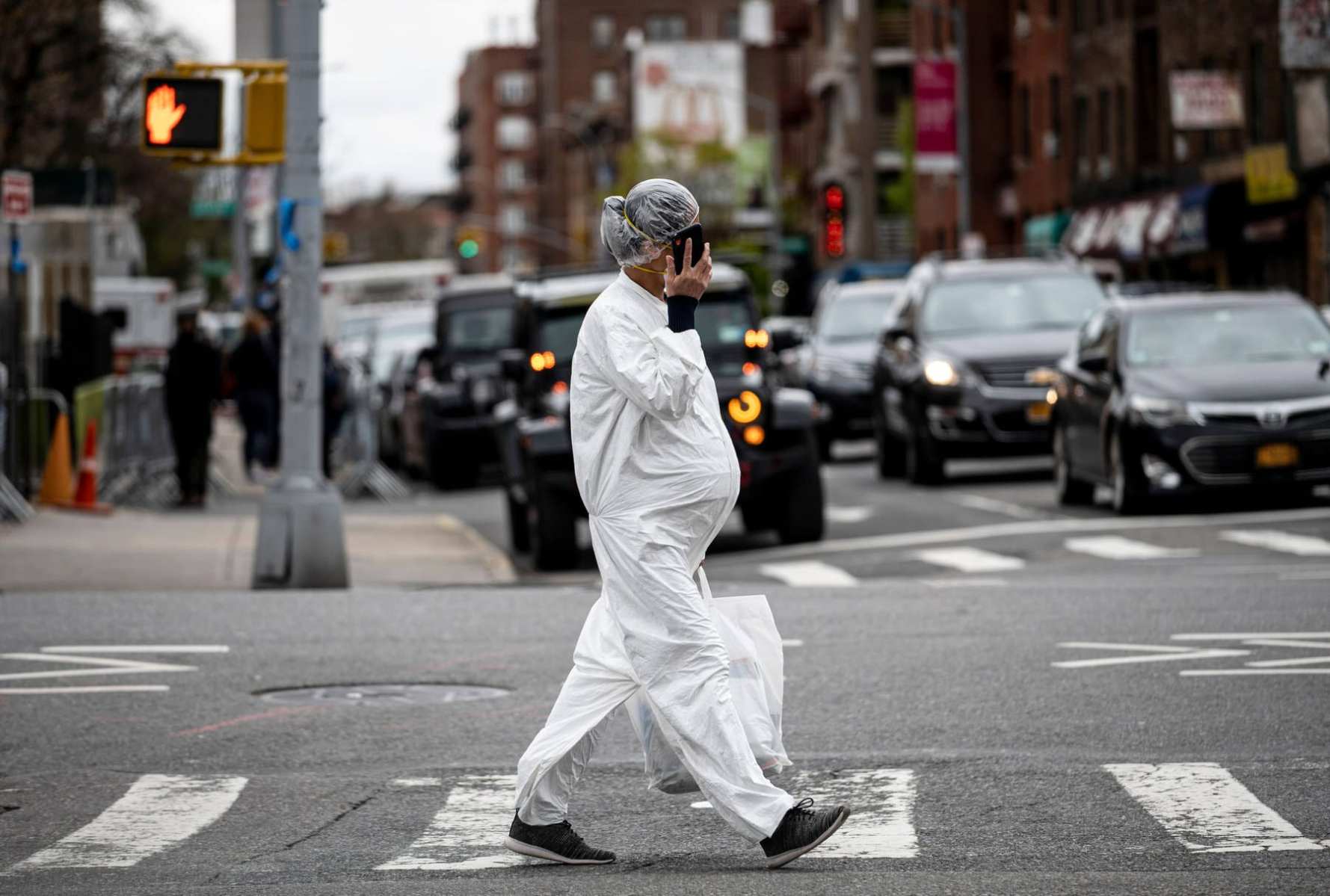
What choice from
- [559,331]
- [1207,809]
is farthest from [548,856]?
[559,331]

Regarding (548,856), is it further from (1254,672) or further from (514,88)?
(514,88)

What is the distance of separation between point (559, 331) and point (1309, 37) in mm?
9157

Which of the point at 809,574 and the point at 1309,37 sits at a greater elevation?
the point at 1309,37

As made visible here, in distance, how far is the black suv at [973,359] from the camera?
954 inches

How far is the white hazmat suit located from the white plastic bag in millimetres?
127

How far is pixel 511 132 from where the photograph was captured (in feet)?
600

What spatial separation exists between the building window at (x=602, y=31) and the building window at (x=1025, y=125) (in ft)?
290

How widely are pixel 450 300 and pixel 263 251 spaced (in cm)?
2472

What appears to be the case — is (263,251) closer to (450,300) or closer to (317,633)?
(450,300)

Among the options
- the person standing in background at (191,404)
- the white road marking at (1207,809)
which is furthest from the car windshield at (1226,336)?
the white road marking at (1207,809)

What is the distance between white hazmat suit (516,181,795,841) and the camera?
679 cm

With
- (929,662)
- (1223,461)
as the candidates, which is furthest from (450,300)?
(929,662)

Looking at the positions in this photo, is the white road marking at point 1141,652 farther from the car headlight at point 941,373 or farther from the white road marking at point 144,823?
the car headlight at point 941,373

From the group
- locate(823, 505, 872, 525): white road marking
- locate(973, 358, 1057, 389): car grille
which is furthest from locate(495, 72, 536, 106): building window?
locate(823, 505, 872, 525): white road marking
